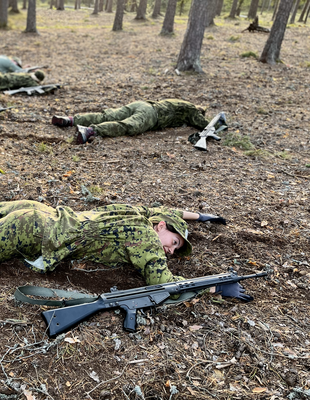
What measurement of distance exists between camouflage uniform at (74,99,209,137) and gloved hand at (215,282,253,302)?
4.20m

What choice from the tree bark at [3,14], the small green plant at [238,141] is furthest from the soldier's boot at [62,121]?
the tree bark at [3,14]

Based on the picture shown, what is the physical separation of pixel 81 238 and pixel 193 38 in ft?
30.7

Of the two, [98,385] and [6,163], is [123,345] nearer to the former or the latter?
[98,385]

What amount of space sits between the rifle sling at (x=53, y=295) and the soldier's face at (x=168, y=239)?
2.11ft

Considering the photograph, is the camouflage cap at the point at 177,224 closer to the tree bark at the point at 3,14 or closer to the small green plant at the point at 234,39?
the small green plant at the point at 234,39

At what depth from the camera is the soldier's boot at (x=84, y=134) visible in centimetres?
605

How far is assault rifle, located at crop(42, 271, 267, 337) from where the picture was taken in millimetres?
2527

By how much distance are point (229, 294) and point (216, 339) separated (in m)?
0.55

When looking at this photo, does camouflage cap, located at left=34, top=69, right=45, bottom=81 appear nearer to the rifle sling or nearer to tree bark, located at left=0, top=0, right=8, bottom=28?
the rifle sling

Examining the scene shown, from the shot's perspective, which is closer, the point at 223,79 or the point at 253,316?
the point at 253,316

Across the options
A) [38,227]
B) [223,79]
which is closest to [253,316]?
[38,227]

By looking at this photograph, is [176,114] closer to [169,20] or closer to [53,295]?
Result: [53,295]

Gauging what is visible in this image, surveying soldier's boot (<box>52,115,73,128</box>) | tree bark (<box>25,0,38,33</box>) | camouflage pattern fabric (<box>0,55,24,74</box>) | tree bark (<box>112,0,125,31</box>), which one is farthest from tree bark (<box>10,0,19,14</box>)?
soldier's boot (<box>52,115,73,128</box>)

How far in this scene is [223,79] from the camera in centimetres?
1056
